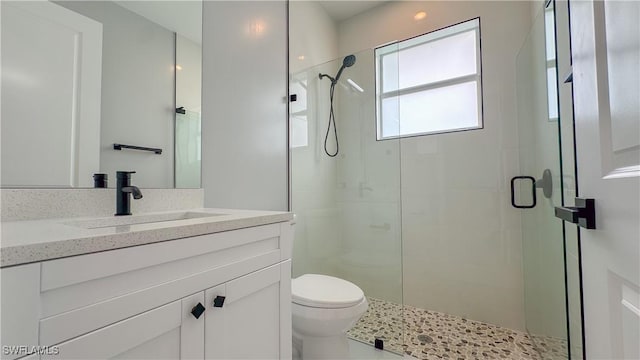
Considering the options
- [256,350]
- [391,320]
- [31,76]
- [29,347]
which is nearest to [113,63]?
[31,76]

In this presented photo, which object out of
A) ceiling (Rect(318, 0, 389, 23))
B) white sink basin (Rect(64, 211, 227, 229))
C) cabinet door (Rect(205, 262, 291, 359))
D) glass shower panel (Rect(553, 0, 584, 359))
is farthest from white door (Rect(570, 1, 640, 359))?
ceiling (Rect(318, 0, 389, 23))

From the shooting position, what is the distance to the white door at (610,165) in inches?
19.2

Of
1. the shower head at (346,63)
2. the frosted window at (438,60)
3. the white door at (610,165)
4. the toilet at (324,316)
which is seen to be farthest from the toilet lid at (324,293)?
the frosted window at (438,60)

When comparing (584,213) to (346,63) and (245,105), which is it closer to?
(245,105)

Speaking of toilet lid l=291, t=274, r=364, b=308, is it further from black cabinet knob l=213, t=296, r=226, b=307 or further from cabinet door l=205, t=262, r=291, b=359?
black cabinet knob l=213, t=296, r=226, b=307

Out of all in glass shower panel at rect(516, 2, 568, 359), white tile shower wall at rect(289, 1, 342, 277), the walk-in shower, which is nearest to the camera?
glass shower panel at rect(516, 2, 568, 359)

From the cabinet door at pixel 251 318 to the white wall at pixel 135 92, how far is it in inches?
27.9

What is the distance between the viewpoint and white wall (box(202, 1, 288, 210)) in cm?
151

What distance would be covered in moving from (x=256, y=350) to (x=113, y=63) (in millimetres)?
1234

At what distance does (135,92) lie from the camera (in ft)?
3.81

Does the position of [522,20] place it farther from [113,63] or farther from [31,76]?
[31,76]

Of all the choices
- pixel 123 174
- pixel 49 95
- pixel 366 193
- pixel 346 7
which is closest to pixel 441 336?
pixel 366 193

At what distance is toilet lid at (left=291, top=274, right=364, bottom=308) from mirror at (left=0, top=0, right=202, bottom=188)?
31.4 inches

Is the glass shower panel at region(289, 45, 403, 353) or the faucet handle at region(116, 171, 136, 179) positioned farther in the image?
the glass shower panel at region(289, 45, 403, 353)
